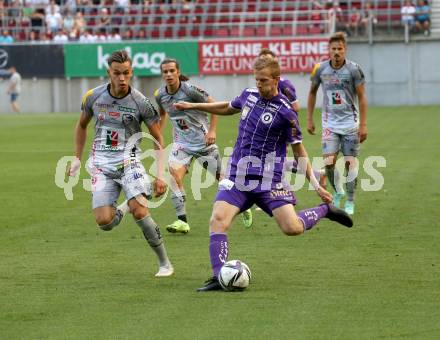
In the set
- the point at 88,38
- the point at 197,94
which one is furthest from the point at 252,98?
the point at 88,38

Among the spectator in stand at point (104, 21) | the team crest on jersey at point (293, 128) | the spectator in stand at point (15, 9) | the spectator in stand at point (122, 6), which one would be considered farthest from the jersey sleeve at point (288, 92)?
the spectator in stand at point (15, 9)

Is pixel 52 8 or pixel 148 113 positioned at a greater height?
pixel 148 113

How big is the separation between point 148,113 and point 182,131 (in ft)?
12.4

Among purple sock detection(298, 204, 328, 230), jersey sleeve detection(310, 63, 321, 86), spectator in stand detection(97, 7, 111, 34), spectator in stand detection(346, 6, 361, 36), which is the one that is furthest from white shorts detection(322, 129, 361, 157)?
spectator in stand detection(97, 7, 111, 34)

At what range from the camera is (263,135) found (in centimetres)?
934

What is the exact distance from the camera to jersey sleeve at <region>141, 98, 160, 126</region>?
32.4 ft

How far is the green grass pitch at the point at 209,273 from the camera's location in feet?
25.2

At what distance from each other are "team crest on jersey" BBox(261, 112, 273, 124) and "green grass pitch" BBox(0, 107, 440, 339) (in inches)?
56.2

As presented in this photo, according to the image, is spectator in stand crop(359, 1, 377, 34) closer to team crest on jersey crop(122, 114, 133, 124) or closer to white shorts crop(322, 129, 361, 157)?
white shorts crop(322, 129, 361, 157)

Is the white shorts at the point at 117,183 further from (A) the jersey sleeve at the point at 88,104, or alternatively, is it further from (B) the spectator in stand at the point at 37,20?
(B) the spectator in stand at the point at 37,20

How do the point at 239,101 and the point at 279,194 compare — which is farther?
the point at 239,101

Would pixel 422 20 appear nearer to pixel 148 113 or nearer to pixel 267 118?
pixel 148 113

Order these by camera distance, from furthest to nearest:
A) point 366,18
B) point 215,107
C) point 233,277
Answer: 1. point 366,18
2. point 215,107
3. point 233,277

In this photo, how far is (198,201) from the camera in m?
16.4
